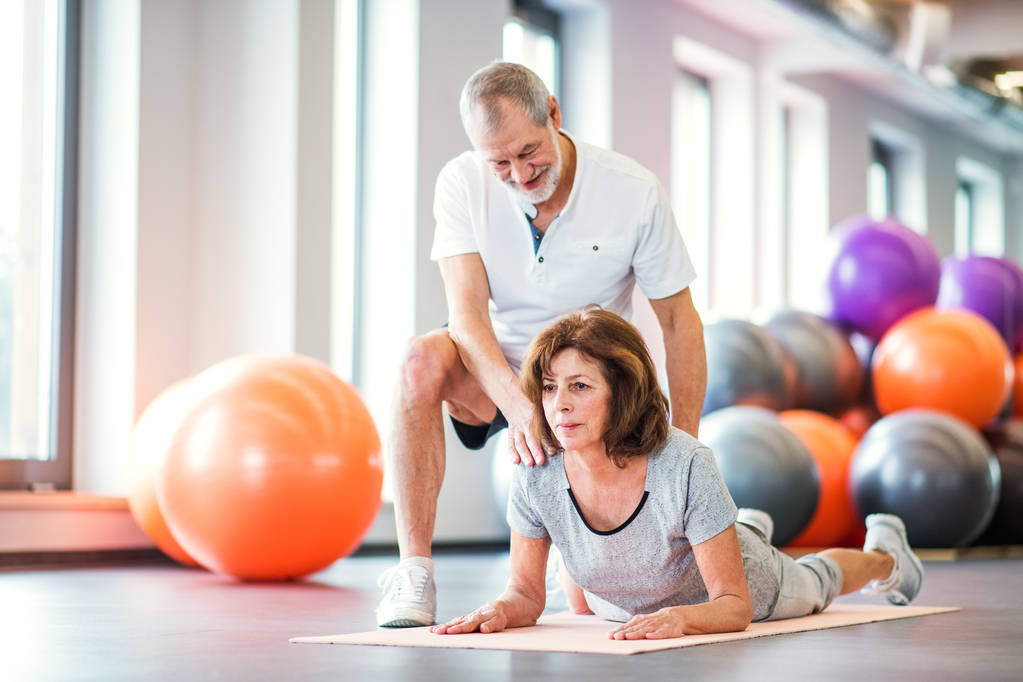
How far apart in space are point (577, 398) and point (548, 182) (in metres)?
0.57

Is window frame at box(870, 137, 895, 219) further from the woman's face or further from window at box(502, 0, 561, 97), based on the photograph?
the woman's face

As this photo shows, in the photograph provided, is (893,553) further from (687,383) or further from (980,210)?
(980,210)

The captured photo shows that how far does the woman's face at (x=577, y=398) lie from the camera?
2.27 metres

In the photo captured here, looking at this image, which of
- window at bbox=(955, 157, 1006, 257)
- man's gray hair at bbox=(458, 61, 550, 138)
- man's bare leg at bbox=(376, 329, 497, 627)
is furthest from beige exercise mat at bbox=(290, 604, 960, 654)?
window at bbox=(955, 157, 1006, 257)

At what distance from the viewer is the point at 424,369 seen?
271cm

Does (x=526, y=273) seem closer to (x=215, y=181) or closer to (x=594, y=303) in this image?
(x=594, y=303)

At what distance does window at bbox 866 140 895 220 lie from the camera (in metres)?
10.5

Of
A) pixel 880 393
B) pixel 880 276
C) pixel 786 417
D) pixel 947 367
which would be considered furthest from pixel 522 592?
pixel 880 276

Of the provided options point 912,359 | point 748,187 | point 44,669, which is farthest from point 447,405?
point 748,187

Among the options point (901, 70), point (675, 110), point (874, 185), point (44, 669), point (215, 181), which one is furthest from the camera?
point (874, 185)

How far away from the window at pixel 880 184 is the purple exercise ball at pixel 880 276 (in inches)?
157

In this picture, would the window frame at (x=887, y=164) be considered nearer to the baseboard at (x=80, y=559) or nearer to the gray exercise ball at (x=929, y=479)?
the gray exercise ball at (x=929, y=479)

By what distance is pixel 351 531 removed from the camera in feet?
13.3

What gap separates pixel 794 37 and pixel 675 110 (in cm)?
89
